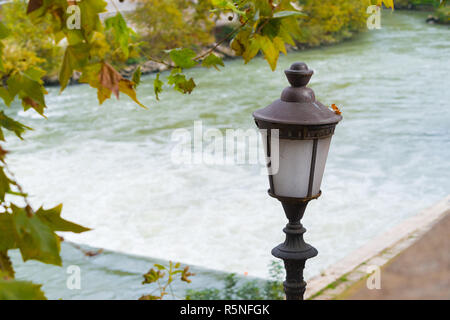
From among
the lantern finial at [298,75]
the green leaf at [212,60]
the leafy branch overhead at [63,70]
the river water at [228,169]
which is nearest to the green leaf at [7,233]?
the leafy branch overhead at [63,70]

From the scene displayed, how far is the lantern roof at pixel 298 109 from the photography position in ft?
7.30

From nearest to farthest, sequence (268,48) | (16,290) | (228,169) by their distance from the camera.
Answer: (16,290)
(268,48)
(228,169)

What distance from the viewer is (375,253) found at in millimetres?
5277

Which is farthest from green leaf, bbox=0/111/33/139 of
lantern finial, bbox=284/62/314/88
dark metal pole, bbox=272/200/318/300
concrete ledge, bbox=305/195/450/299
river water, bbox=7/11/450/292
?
river water, bbox=7/11/450/292

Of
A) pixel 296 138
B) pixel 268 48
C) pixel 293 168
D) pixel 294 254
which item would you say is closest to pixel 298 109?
pixel 296 138

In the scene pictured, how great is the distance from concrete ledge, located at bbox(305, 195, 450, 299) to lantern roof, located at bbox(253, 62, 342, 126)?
252 centimetres

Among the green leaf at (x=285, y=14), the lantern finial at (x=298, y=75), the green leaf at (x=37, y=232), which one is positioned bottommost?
the lantern finial at (x=298, y=75)

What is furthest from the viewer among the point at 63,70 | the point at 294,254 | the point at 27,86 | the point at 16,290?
the point at 294,254

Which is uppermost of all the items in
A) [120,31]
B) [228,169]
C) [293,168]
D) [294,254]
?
[120,31]

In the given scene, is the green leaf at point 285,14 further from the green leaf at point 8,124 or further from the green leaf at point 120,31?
the green leaf at point 8,124

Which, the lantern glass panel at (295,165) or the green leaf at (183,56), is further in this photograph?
the lantern glass panel at (295,165)

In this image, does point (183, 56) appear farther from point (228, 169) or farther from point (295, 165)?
point (228, 169)

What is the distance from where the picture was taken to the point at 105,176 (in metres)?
9.77

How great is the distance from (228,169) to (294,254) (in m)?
7.35
